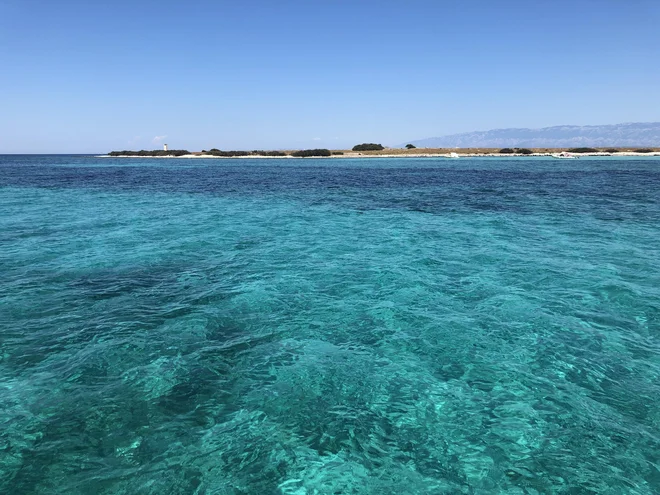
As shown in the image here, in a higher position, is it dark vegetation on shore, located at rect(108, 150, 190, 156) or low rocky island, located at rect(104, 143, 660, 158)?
dark vegetation on shore, located at rect(108, 150, 190, 156)

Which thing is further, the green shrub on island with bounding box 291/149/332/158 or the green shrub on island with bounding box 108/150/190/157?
the green shrub on island with bounding box 108/150/190/157

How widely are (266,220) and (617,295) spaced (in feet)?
66.9

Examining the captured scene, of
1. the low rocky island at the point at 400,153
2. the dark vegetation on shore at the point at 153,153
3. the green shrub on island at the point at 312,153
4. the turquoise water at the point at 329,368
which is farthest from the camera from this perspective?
the dark vegetation on shore at the point at 153,153

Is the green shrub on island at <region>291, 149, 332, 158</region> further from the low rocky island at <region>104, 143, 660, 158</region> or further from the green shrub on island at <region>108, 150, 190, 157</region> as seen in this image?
the green shrub on island at <region>108, 150, 190, 157</region>

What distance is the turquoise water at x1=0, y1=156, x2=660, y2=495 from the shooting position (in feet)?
18.6

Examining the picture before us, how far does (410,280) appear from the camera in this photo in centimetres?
1398

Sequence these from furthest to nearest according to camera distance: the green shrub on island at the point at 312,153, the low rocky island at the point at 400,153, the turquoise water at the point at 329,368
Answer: the green shrub on island at the point at 312,153 < the low rocky island at the point at 400,153 < the turquoise water at the point at 329,368

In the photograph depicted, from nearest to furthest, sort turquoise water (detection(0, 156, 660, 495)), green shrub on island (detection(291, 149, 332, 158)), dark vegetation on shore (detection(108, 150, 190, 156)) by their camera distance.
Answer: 1. turquoise water (detection(0, 156, 660, 495))
2. green shrub on island (detection(291, 149, 332, 158))
3. dark vegetation on shore (detection(108, 150, 190, 156))

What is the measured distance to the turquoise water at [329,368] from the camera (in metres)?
5.68

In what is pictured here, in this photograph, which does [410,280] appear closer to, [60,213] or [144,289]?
[144,289]

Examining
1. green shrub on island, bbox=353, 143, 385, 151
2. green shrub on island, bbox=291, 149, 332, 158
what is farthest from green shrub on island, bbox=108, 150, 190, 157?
green shrub on island, bbox=353, 143, 385, 151

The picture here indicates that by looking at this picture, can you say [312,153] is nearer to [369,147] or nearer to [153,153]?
[369,147]

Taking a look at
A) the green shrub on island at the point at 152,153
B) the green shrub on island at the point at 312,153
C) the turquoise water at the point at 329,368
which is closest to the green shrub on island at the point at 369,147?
the green shrub on island at the point at 312,153

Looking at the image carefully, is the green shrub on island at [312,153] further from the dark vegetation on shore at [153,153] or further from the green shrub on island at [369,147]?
the dark vegetation on shore at [153,153]
